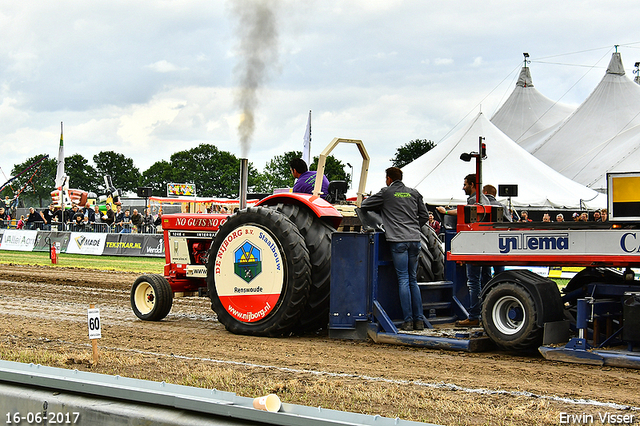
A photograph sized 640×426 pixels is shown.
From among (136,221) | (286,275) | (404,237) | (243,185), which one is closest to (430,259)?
(404,237)

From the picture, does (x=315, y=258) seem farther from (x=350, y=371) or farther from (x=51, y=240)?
(x=51, y=240)

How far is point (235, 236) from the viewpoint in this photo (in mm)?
7719

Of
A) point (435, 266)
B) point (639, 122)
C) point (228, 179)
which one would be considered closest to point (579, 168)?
point (639, 122)

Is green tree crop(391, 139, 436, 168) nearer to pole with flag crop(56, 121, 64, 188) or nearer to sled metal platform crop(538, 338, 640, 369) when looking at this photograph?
pole with flag crop(56, 121, 64, 188)

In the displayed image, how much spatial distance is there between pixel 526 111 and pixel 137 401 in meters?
36.0

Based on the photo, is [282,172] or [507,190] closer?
[507,190]

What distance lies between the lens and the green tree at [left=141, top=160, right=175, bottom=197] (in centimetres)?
8875

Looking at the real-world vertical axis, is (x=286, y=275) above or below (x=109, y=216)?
below

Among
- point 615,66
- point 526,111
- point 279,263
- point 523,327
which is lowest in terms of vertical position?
point 523,327

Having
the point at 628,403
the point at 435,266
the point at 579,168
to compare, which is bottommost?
the point at 628,403

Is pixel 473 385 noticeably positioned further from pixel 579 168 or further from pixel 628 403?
pixel 579 168

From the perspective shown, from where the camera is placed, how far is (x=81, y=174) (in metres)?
93.7

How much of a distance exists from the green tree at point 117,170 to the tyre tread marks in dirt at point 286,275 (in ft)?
295

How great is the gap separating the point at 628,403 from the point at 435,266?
3.85 m
